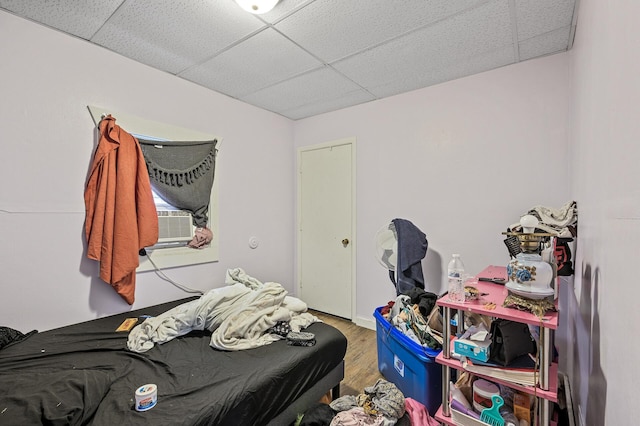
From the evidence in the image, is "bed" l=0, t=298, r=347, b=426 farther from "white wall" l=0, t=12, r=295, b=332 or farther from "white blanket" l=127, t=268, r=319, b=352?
"white wall" l=0, t=12, r=295, b=332

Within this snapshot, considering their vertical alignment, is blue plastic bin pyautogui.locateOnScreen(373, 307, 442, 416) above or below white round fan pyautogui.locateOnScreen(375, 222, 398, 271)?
below

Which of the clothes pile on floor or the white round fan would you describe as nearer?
the clothes pile on floor

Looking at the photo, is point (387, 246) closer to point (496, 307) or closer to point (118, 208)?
point (496, 307)

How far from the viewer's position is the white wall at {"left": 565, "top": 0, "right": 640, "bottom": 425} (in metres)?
0.70

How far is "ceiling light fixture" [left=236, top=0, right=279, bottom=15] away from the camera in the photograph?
161 cm

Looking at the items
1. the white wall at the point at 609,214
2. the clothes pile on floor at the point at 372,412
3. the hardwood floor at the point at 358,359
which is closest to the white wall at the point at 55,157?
the hardwood floor at the point at 358,359

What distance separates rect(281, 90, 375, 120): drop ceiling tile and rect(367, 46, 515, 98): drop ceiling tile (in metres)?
0.15

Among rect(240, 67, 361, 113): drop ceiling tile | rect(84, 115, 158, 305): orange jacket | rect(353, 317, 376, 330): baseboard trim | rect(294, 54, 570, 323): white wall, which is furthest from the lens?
rect(353, 317, 376, 330): baseboard trim

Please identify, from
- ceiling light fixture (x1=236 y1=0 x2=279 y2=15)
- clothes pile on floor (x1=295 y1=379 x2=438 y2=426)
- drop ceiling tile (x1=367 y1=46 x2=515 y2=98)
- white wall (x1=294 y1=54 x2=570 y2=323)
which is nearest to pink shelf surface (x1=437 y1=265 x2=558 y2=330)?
clothes pile on floor (x1=295 y1=379 x2=438 y2=426)

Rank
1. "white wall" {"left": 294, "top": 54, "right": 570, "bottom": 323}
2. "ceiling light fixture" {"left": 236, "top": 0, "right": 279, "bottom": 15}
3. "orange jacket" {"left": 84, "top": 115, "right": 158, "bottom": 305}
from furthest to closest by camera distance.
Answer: "white wall" {"left": 294, "top": 54, "right": 570, "bottom": 323}
"orange jacket" {"left": 84, "top": 115, "right": 158, "bottom": 305}
"ceiling light fixture" {"left": 236, "top": 0, "right": 279, "bottom": 15}

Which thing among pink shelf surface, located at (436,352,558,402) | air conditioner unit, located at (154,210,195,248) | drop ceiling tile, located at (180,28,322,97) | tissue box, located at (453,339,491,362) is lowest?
pink shelf surface, located at (436,352,558,402)

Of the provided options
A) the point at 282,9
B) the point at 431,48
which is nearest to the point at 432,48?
the point at 431,48

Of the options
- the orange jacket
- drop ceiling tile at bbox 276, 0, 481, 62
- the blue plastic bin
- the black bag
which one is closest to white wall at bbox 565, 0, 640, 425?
the black bag

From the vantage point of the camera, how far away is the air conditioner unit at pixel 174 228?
8.18 feet
